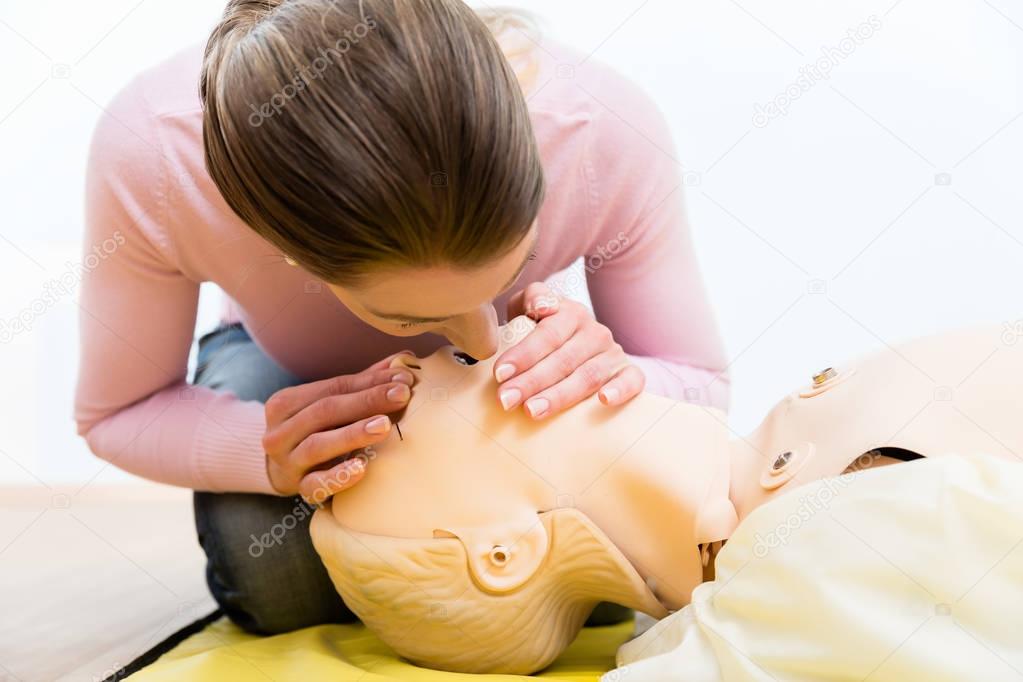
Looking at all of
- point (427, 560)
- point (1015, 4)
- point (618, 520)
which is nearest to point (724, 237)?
point (1015, 4)

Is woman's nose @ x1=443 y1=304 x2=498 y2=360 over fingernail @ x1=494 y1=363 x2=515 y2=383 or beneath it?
over

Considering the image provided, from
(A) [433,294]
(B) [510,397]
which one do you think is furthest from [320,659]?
(A) [433,294]

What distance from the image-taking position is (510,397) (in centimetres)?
92

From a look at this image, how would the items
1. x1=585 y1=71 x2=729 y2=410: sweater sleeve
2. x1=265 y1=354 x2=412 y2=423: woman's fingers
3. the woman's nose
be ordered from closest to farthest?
1. the woman's nose
2. x1=265 y1=354 x2=412 y2=423: woman's fingers
3. x1=585 y1=71 x2=729 y2=410: sweater sleeve

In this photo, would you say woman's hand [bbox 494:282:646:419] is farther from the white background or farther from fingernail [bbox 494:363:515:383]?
the white background

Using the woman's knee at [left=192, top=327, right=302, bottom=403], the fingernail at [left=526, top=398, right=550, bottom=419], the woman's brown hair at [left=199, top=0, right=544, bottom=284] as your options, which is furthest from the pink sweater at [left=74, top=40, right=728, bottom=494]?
the woman's brown hair at [left=199, top=0, right=544, bottom=284]

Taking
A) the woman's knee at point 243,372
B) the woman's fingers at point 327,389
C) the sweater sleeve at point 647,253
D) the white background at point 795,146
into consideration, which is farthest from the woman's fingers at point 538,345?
the white background at point 795,146

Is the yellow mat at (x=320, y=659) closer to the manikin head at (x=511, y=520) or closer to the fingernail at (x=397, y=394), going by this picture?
the manikin head at (x=511, y=520)

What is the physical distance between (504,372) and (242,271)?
0.41 meters

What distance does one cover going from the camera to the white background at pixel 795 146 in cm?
163

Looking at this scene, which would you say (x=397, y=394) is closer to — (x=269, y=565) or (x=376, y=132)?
(x=376, y=132)

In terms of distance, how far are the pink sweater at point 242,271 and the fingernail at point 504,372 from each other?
25 cm

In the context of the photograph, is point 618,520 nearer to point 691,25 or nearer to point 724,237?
point 724,237

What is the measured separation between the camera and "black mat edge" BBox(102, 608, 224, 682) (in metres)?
1.09
